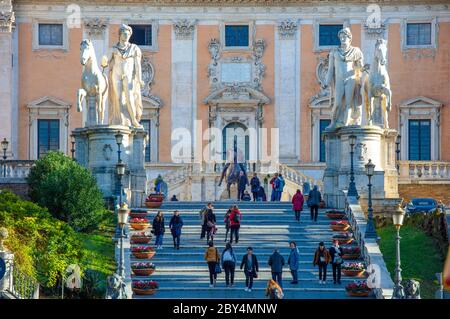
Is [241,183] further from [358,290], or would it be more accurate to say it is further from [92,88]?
[358,290]

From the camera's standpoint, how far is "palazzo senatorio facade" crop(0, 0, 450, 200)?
81.8 m

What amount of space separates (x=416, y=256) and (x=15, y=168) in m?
17.5

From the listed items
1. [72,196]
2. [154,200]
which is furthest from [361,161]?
[72,196]

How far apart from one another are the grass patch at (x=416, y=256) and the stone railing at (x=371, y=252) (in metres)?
0.62

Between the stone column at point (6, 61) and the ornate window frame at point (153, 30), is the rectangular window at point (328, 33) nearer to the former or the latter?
the ornate window frame at point (153, 30)

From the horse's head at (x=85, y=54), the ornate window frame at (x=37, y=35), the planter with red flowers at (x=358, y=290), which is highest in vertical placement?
the ornate window frame at (x=37, y=35)

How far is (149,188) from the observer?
74.8 metres

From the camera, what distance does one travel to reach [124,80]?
62.0m

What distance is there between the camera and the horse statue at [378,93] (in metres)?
63.3

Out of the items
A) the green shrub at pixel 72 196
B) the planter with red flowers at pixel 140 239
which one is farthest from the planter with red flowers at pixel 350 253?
the green shrub at pixel 72 196

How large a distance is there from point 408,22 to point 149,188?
15.9m

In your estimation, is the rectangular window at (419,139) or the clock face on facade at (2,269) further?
the rectangular window at (419,139)

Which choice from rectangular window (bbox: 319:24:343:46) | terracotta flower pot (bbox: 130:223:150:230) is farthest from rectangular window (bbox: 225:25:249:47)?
terracotta flower pot (bbox: 130:223:150:230)

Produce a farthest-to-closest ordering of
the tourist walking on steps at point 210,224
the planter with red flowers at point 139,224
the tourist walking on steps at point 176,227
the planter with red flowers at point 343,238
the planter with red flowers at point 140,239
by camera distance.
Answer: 1. the planter with red flowers at point 139,224
2. the planter with red flowers at point 140,239
3. the planter with red flowers at point 343,238
4. the tourist walking on steps at point 210,224
5. the tourist walking on steps at point 176,227
